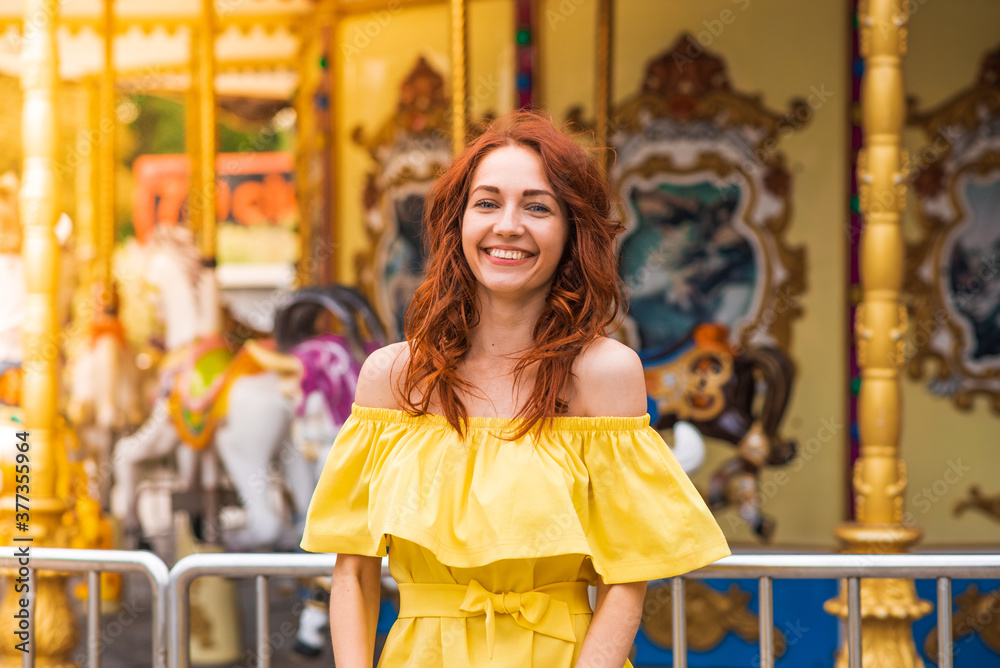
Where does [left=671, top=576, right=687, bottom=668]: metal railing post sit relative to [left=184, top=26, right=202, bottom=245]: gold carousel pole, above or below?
below

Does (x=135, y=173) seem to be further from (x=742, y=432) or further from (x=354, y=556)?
(x=354, y=556)

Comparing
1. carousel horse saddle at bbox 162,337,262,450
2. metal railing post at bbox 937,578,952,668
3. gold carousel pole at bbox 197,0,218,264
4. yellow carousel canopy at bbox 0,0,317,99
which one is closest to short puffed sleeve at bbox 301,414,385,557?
metal railing post at bbox 937,578,952,668

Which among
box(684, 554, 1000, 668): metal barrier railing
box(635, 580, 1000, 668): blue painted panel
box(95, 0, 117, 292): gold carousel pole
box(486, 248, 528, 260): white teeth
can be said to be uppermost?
box(95, 0, 117, 292): gold carousel pole

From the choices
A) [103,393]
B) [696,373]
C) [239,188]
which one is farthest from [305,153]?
[239,188]

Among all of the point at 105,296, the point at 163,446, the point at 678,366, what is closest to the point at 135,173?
the point at 105,296

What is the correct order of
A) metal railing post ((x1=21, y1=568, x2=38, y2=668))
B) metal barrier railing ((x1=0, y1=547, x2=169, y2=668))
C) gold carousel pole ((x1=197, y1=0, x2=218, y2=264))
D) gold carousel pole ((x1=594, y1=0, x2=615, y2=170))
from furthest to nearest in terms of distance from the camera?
gold carousel pole ((x1=197, y1=0, x2=218, y2=264))
gold carousel pole ((x1=594, y1=0, x2=615, y2=170))
metal railing post ((x1=21, y1=568, x2=38, y2=668))
metal barrier railing ((x1=0, y1=547, x2=169, y2=668))

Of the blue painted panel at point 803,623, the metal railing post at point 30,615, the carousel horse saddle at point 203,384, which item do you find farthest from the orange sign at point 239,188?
the metal railing post at point 30,615

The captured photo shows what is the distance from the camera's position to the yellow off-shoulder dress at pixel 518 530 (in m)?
1.44

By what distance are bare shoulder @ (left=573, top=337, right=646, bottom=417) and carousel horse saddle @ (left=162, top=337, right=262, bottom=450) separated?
366cm

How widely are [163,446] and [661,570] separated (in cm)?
430

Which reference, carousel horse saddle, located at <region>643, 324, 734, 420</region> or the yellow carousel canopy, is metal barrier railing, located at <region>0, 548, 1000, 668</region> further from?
A: the yellow carousel canopy

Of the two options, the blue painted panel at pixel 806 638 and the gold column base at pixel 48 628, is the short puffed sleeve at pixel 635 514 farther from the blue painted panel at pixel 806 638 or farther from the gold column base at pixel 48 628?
the blue painted panel at pixel 806 638

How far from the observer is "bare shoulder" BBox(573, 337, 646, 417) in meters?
1.50

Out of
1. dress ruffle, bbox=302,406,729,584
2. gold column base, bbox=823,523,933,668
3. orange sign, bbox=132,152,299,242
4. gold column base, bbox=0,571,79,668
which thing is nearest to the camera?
dress ruffle, bbox=302,406,729,584
